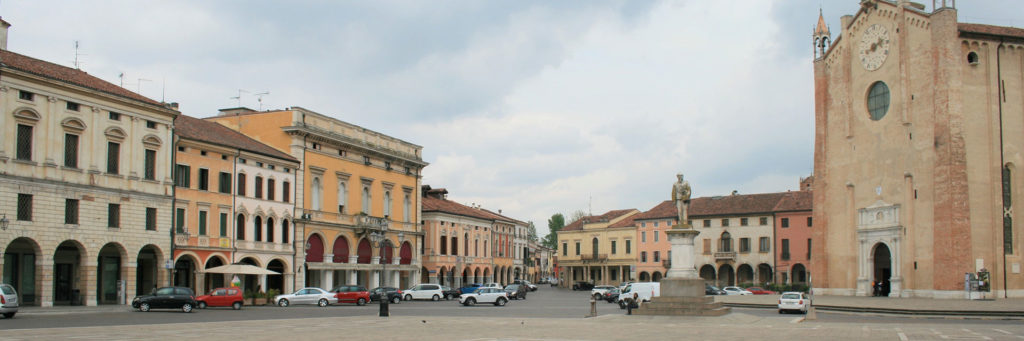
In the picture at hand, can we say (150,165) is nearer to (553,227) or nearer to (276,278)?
(276,278)

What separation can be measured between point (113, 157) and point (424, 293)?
2325cm

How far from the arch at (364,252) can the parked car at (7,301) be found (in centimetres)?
3401

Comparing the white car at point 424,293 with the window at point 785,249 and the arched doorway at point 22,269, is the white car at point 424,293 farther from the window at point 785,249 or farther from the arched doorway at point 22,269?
the window at point 785,249

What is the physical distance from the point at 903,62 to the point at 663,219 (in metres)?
43.0

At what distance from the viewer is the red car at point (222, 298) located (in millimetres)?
40750

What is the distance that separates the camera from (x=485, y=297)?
48.5 meters

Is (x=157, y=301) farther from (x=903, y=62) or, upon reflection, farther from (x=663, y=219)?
(x=663, y=219)

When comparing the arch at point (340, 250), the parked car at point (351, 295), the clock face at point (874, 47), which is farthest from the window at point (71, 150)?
the clock face at point (874, 47)

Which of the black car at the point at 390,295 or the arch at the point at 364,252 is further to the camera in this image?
the arch at the point at 364,252

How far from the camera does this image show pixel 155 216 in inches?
1735

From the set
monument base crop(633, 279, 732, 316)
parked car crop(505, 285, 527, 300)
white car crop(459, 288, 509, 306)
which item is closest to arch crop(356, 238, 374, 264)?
parked car crop(505, 285, 527, 300)

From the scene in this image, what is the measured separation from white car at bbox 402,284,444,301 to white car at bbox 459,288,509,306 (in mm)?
10458

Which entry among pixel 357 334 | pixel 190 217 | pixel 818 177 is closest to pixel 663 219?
pixel 818 177

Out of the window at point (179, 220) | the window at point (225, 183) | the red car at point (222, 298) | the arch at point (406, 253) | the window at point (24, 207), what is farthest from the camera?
the arch at point (406, 253)
